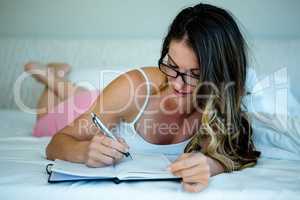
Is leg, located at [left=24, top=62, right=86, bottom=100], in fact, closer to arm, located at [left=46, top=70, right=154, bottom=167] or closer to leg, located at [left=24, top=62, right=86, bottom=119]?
leg, located at [left=24, top=62, right=86, bottom=119]

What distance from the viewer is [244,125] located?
1.18 meters

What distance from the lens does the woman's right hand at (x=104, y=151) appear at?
0.91 meters

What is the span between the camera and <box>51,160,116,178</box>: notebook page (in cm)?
87

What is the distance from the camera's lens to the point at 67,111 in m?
1.68

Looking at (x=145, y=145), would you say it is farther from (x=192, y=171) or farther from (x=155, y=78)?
(x=192, y=171)

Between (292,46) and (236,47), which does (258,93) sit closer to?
(236,47)

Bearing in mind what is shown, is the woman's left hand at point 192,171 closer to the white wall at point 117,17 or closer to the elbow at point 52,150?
the elbow at point 52,150

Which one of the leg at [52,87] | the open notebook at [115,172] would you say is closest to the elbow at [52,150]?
the open notebook at [115,172]

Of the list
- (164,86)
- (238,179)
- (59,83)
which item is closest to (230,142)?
(238,179)

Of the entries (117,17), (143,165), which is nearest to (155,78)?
(143,165)

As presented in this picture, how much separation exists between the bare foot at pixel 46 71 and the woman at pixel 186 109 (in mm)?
772

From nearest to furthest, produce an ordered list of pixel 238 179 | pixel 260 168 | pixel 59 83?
pixel 238 179, pixel 260 168, pixel 59 83

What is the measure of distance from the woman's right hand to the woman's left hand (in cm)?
14

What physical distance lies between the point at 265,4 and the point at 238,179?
146 cm
